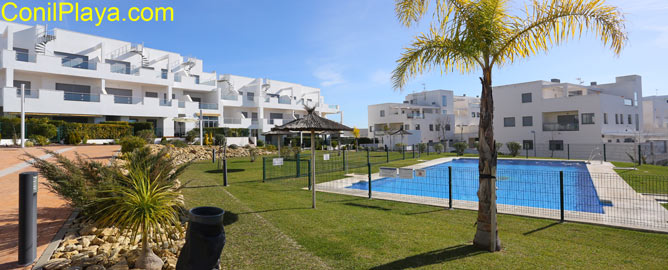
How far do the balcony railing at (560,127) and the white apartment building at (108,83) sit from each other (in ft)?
104

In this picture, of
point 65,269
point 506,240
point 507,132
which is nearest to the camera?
point 65,269

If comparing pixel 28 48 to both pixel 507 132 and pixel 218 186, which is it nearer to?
pixel 218 186

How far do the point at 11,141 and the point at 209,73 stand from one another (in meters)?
23.2

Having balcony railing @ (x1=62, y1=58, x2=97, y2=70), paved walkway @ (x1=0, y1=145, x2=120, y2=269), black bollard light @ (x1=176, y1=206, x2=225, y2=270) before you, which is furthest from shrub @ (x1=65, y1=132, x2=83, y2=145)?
black bollard light @ (x1=176, y1=206, x2=225, y2=270)

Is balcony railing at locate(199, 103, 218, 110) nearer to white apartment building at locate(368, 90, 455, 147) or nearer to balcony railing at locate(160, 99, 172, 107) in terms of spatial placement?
balcony railing at locate(160, 99, 172, 107)

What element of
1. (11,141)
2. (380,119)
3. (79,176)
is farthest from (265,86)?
(79,176)

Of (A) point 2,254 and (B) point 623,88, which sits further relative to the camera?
(B) point 623,88

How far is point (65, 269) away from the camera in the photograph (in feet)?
12.2

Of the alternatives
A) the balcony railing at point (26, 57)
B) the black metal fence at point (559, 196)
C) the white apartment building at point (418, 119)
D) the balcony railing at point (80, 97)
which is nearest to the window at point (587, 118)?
the white apartment building at point (418, 119)

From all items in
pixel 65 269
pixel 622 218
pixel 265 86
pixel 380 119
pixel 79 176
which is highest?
pixel 265 86

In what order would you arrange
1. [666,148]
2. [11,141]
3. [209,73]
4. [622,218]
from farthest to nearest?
[209,73] < [666,148] < [11,141] < [622,218]

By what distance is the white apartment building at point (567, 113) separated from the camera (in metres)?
31.5

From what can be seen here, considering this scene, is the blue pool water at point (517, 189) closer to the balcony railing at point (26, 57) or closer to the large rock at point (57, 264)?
the large rock at point (57, 264)

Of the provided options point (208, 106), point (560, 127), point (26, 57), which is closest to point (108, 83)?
point (26, 57)
